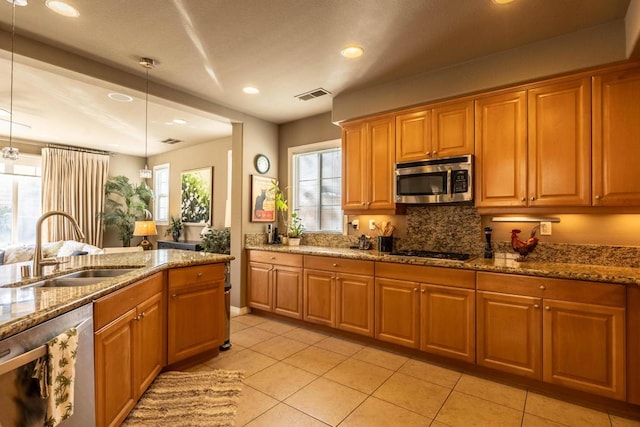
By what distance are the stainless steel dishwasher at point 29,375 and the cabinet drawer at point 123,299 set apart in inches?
5.7

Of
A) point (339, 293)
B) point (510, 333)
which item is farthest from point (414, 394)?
point (339, 293)

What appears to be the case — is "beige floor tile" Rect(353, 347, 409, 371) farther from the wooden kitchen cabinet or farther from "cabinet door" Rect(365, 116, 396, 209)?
"cabinet door" Rect(365, 116, 396, 209)

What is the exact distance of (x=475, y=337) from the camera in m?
2.53

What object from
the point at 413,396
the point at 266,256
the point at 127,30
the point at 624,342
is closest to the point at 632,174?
the point at 624,342

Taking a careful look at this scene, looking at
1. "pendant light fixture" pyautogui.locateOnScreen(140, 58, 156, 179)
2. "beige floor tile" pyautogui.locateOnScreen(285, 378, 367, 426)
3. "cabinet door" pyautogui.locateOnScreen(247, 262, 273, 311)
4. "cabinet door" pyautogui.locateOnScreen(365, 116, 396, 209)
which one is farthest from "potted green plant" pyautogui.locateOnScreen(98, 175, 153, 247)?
"beige floor tile" pyautogui.locateOnScreen(285, 378, 367, 426)

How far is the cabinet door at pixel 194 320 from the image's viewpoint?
2.53m

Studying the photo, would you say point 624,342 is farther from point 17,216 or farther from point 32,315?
point 17,216

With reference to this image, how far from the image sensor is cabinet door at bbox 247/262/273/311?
393 centimetres

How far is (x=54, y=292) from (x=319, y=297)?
237 centimetres

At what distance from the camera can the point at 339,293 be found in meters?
A: 3.32

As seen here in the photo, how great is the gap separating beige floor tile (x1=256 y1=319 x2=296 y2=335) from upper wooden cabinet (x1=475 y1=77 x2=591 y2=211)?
2383 millimetres

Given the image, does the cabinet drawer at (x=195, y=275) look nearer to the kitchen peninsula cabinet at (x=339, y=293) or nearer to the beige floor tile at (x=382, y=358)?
the kitchen peninsula cabinet at (x=339, y=293)

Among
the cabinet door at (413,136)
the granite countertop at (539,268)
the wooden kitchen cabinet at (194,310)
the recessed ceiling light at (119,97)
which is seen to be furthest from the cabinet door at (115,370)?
the recessed ceiling light at (119,97)

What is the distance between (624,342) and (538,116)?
5.43 ft
